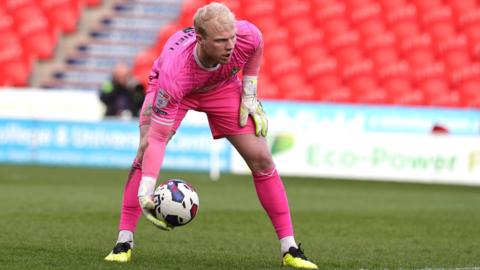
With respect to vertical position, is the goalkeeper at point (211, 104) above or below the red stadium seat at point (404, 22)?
below

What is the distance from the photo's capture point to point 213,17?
21.0ft

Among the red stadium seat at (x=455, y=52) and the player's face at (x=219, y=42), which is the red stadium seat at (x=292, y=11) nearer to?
the red stadium seat at (x=455, y=52)

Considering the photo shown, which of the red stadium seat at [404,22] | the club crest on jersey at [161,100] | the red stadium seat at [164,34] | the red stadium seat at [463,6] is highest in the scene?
the red stadium seat at [463,6]

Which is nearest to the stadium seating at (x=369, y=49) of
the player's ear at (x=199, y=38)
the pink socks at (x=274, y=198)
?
the pink socks at (x=274, y=198)

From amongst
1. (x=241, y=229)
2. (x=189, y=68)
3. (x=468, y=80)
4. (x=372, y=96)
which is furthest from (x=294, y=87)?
(x=189, y=68)

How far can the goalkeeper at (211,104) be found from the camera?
6.54 metres

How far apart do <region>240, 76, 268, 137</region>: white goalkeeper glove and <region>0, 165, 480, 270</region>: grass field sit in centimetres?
96

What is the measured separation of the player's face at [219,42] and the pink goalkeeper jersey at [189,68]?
23 centimetres

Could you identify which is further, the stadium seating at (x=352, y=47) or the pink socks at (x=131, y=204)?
the stadium seating at (x=352, y=47)

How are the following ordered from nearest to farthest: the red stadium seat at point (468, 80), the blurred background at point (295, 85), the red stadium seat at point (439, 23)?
the blurred background at point (295, 85) → the red stadium seat at point (468, 80) → the red stadium seat at point (439, 23)

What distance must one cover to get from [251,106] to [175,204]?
36.6 inches

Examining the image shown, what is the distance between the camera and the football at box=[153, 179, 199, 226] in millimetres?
6703

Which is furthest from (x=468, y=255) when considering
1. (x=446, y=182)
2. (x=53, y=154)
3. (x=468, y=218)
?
(x=53, y=154)

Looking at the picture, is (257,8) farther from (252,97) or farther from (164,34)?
(252,97)
